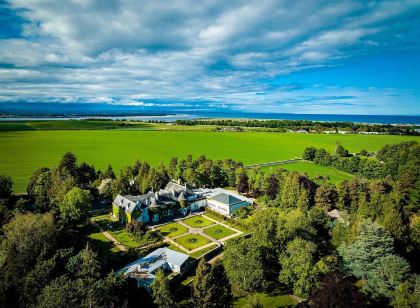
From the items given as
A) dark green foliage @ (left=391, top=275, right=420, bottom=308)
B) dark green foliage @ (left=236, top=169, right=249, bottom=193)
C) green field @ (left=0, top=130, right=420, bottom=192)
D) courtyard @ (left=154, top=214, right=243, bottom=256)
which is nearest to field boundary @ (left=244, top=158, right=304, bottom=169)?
green field @ (left=0, top=130, right=420, bottom=192)

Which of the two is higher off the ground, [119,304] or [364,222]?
[364,222]

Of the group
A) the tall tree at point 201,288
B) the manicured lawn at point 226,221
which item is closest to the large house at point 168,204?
the manicured lawn at point 226,221

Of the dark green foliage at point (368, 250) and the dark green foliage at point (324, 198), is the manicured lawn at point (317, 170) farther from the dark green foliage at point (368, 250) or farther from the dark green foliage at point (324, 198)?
the dark green foliage at point (368, 250)

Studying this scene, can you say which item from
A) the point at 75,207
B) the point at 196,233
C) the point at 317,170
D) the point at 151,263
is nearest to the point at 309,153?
the point at 317,170

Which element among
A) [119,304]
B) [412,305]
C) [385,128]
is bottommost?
[119,304]

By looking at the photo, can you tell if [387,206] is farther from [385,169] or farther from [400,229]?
[385,169]

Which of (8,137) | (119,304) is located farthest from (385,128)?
(8,137)

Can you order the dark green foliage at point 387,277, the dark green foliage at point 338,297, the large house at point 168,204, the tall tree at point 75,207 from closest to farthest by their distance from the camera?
the dark green foliage at point 338,297, the dark green foliage at point 387,277, the tall tree at point 75,207, the large house at point 168,204
